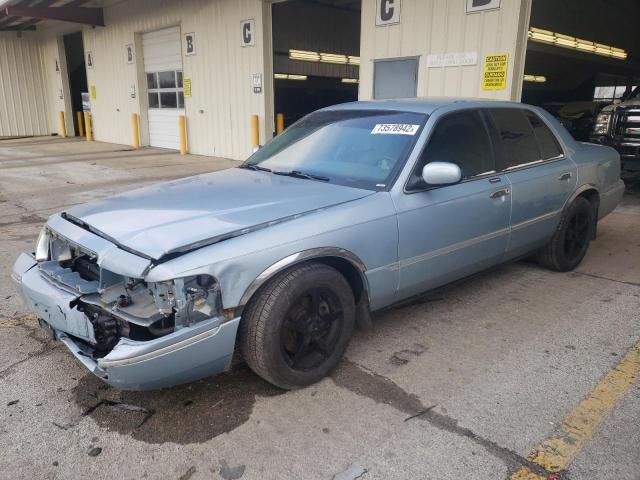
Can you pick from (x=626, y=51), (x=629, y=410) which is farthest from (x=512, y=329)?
(x=626, y=51)

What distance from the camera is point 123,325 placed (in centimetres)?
256

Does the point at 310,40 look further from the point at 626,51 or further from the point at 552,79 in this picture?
the point at 626,51

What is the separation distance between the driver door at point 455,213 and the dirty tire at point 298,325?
1.79 ft

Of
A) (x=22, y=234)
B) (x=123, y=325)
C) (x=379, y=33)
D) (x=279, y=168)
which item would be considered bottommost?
(x=22, y=234)

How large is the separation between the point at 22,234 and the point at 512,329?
5790mm

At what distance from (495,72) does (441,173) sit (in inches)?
224

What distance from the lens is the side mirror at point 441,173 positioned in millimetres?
3199

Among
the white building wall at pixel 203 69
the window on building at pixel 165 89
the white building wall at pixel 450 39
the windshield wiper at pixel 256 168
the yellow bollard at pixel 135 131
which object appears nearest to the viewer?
the windshield wiper at pixel 256 168

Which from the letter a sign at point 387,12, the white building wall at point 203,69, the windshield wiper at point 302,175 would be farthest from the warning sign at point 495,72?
the white building wall at point 203,69

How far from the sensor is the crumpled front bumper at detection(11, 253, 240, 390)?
2.38 meters

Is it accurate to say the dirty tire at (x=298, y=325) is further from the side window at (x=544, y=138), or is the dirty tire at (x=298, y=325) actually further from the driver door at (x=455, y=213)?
the side window at (x=544, y=138)

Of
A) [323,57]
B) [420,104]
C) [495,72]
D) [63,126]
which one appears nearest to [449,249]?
[420,104]

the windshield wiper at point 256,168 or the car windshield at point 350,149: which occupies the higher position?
the car windshield at point 350,149

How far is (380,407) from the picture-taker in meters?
2.79
